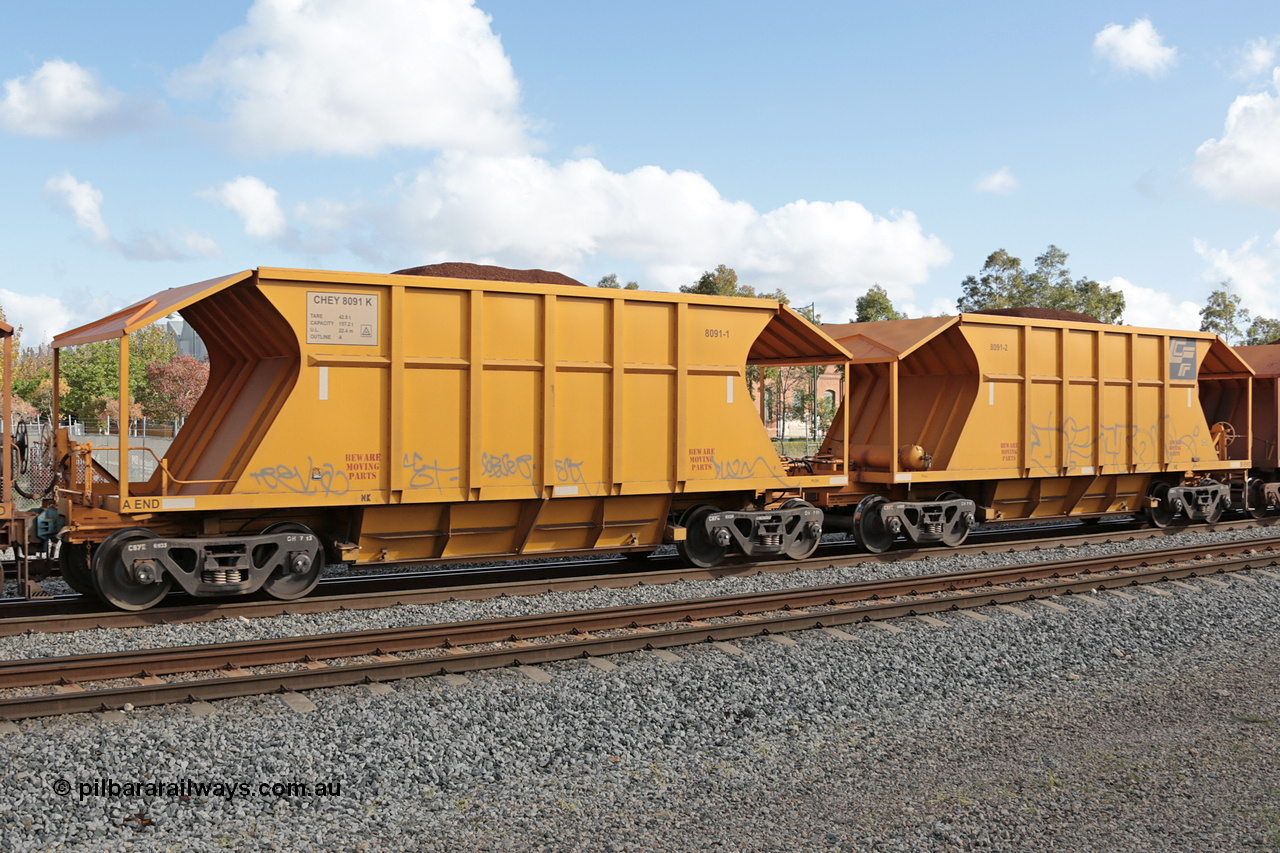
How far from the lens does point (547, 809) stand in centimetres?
499

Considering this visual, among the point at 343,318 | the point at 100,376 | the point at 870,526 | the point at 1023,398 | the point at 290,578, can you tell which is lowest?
the point at 290,578

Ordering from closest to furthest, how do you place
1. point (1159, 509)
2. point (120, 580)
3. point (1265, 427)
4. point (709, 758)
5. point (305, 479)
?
point (709, 758) < point (120, 580) < point (305, 479) < point (1159, 509) < point (1265, 427)

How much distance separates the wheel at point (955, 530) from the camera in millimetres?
13664

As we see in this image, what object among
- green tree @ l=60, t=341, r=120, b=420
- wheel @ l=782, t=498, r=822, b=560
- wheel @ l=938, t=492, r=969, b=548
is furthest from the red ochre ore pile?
green tree @ l=60, t=341, r=120, b=420

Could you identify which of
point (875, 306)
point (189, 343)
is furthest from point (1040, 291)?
point (189, 343)

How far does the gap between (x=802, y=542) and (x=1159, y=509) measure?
25.7ft

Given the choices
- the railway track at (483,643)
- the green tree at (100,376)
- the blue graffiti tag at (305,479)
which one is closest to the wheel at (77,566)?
the blue graffiti tag at (305,479)

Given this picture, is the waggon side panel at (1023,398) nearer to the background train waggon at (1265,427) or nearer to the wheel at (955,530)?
the wheel at (955,530)

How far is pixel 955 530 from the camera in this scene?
13898mm

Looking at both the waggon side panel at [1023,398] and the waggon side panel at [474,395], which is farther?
the waggon side panel at [1023,398]

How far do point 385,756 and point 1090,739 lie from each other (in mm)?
4386

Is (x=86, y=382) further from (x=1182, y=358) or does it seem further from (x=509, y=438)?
(x=1182, y=358)

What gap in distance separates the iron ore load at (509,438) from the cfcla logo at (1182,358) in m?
2.91

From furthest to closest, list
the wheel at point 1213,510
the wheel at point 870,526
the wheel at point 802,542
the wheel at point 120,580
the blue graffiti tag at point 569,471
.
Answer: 1. the wheel at point 1213,510
2. the wheel at point 870,526
3. the wheel at point 802,542
4. the blue graffiti tag at point 569,471
5. the wheel at point 120,580
